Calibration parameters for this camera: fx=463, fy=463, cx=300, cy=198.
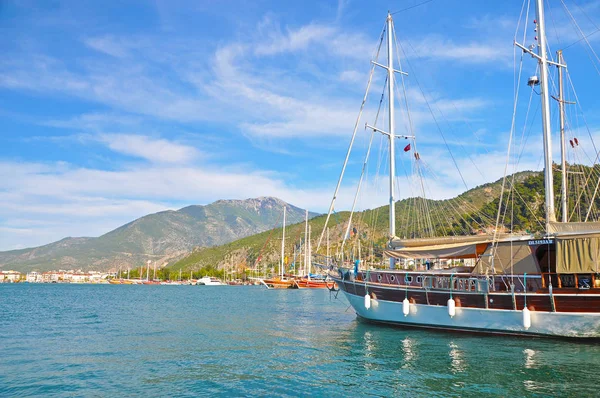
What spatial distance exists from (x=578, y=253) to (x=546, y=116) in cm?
780

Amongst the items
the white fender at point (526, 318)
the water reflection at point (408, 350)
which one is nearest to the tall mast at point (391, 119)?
the water reflection at point (408, 350)

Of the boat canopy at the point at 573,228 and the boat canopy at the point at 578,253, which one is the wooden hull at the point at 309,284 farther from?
the boat canopy at the point at 578,253

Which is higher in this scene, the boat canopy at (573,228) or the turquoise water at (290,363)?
the boat canopy at (573,228)

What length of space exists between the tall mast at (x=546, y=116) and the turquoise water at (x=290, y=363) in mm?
6987

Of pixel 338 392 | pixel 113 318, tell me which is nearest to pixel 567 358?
pixel 338 392

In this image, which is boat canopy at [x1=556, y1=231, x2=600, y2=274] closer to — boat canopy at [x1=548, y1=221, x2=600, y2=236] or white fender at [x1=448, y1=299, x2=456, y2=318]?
boat canopy at [x1=548, y1=221, x2=600, y2=236]

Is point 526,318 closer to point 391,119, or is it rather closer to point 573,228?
point 573,228

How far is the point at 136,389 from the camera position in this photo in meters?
15.4

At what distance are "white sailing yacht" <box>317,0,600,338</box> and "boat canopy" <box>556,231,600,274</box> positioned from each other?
41mm

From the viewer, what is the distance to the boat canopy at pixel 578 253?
22.1 metres

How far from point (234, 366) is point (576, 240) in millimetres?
17365

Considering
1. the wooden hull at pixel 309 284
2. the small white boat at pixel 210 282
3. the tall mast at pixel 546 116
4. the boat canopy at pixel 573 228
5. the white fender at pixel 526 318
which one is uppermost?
the tall mast at pixel 546 116

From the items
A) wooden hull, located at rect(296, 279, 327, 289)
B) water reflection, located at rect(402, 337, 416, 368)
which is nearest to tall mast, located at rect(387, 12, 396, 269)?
water reflection, located at rect(402, 337, 416, 368)

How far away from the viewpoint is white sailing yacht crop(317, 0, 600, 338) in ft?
74.0
